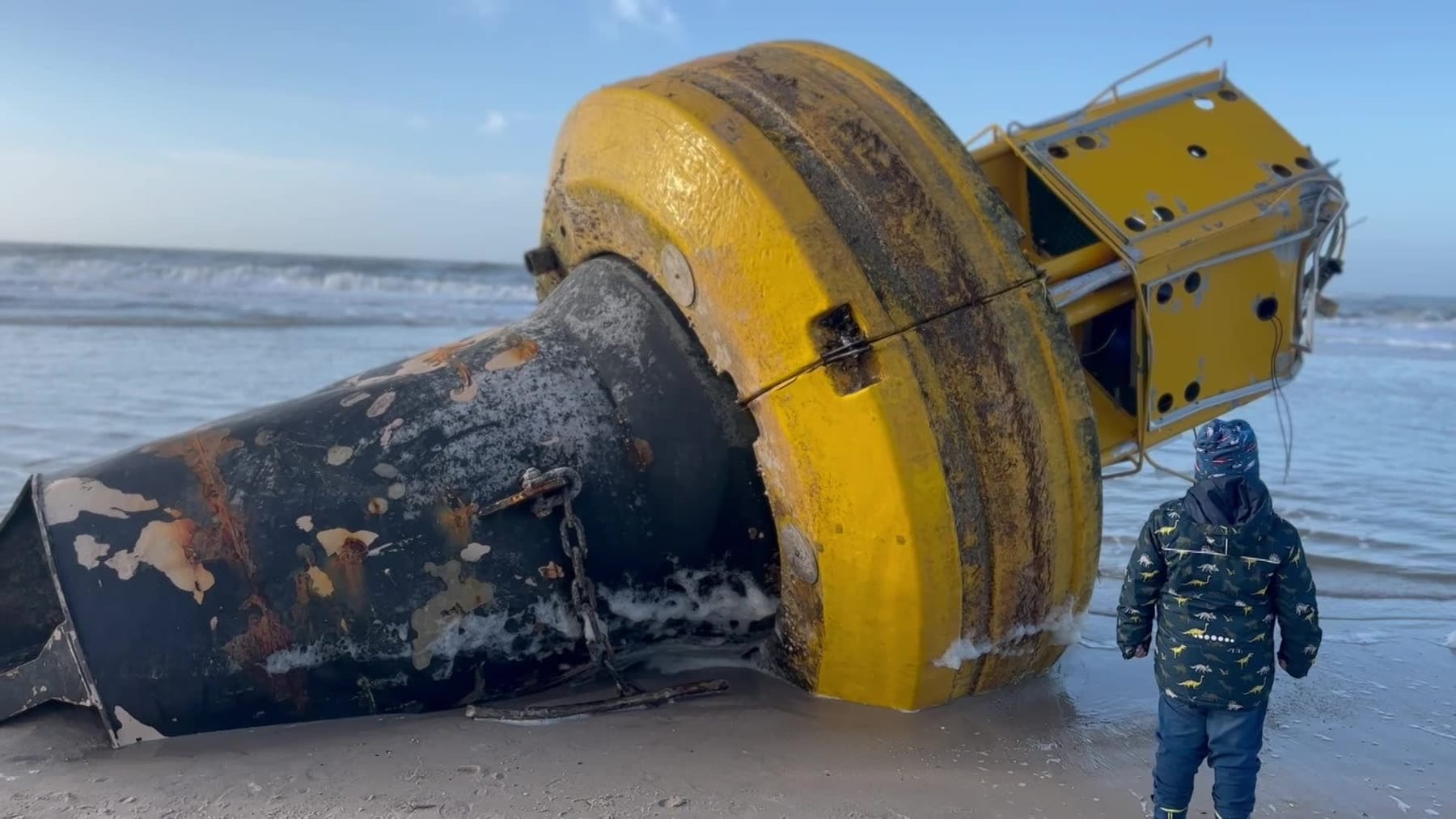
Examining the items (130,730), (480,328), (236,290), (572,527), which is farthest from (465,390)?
(236,290)

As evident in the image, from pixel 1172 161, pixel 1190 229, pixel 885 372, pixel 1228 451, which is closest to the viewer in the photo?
pixel 1228 451

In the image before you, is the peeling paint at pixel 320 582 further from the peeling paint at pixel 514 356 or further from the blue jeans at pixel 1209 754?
the blue jeans at pixel 1209 754

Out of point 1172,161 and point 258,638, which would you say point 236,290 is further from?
point 1172,161

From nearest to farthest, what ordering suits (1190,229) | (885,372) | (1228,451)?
(1228,451)
(885,372)
(1190,229)

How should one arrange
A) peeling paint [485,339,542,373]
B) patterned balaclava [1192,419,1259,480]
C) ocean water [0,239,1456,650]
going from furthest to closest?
ocean water [0,239,1456,650], peeling paint [485,339,542,373], patterned balaclava [1192,419,1259,480]

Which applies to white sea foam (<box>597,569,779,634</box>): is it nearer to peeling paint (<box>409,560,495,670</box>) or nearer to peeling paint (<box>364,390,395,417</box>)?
peeling paint (<box>409,560,495,670</box>)

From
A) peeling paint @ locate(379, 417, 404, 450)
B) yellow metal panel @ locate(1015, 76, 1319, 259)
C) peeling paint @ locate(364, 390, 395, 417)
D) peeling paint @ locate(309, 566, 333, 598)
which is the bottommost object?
peeling paint @ locate(309, 566, 333, 598)

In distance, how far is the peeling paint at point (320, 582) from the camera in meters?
2.22

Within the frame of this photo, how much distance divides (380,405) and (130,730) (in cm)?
→ 84

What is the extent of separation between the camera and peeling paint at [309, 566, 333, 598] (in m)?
2.22

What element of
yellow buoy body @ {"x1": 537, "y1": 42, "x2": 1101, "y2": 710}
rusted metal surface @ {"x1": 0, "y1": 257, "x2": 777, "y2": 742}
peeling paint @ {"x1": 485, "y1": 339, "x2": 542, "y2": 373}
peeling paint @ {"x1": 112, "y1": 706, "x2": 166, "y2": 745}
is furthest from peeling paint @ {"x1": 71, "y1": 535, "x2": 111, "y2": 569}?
yellow buoy body @ {"x1": 537, "y1": 42, "x2": 1101, "y2": 710}

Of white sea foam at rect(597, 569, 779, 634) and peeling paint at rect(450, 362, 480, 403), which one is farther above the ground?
peeling paint at rect(450, 362, 480, 403)

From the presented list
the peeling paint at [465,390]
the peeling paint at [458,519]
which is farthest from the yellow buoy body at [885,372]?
the peeling paint at [458,519]

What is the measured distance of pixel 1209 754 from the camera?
2.00 meters
